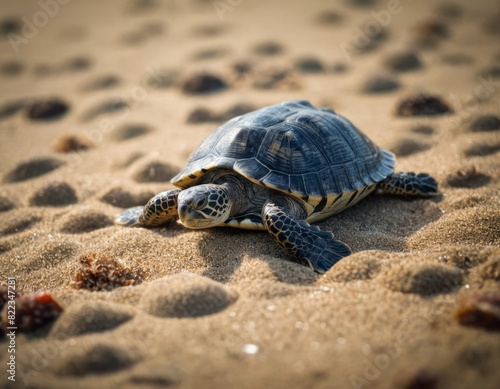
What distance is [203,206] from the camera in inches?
130

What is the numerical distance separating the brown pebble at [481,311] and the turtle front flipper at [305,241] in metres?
1.00

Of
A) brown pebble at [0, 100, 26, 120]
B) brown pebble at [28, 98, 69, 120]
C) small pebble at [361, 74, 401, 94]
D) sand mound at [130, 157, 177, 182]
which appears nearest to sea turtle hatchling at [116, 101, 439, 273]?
sand mound at [130, 157, 177, 182]

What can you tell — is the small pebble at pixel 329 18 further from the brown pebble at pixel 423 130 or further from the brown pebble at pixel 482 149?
the brown pebble at pixel 482 149

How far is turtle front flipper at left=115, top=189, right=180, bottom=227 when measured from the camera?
147 inches

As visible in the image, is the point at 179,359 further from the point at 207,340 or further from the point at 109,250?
the point at 109,250

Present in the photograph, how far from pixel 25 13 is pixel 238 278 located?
13540mm

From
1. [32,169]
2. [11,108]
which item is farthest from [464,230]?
[11,108]

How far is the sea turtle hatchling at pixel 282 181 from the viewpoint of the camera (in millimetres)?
3279

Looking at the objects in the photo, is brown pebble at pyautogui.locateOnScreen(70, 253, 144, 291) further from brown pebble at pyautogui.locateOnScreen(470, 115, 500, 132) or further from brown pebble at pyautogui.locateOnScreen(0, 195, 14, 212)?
brown pebble at pyautogui.locateOnScreen(470, 115, 500, 132)

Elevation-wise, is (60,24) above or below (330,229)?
above

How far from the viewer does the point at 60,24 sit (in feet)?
40.5

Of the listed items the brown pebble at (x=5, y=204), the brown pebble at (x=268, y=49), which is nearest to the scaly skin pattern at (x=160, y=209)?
the brown pebble at (x=5, y=204)

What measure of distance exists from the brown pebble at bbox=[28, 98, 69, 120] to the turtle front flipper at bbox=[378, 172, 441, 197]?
246 inches

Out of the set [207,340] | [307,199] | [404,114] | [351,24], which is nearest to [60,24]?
[351,24]
